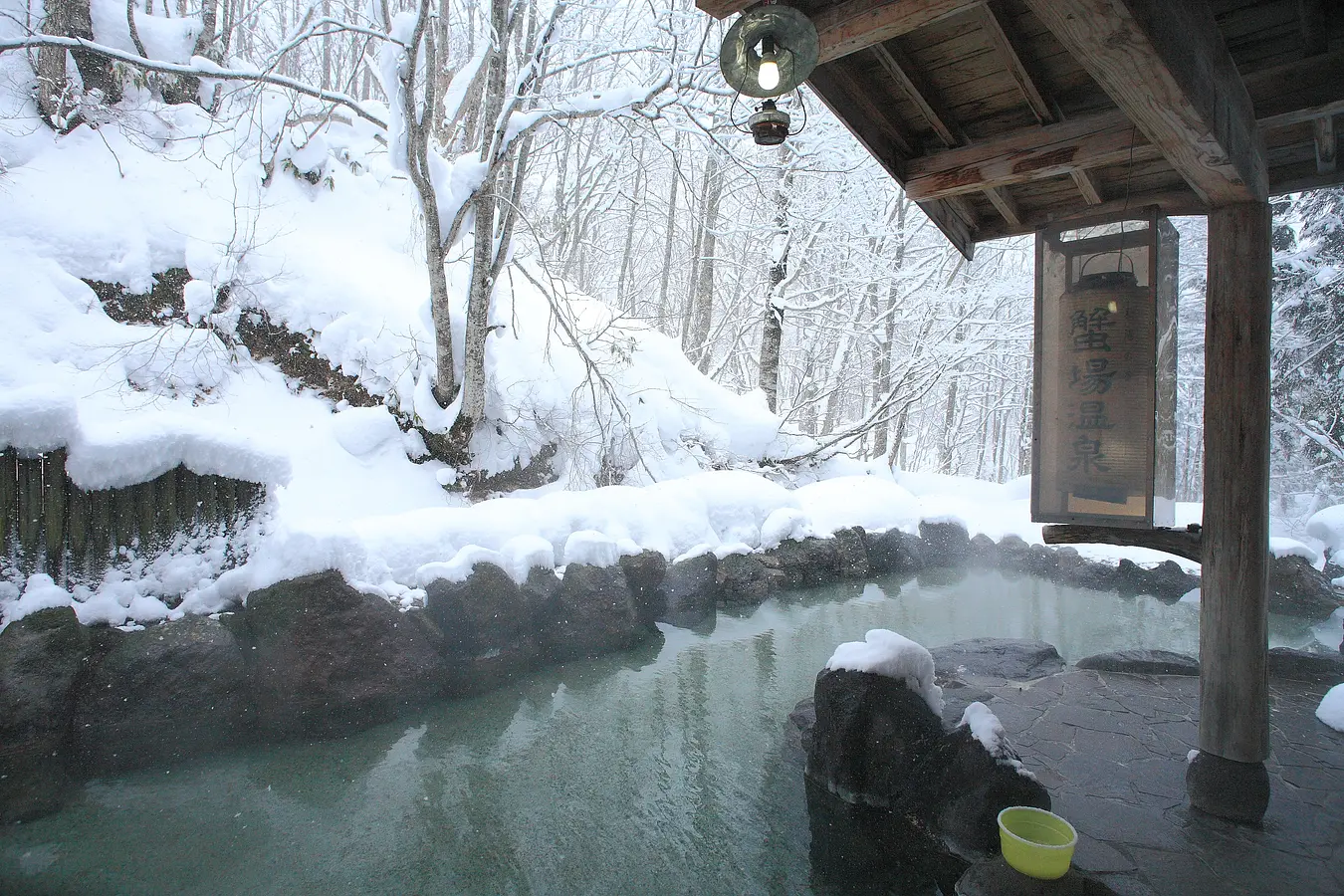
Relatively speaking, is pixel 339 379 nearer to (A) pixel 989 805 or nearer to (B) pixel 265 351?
(B) pixel 265 351

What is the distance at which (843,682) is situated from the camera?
3.71m

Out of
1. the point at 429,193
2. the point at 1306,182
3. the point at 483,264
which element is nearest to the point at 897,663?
the point at 1306,182

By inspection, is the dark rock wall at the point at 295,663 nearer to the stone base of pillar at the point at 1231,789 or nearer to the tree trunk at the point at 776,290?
the stone base of pillar at the point at 1231,789

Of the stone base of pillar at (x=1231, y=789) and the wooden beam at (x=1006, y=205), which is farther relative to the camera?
the wooden beam at (x=1006, y=205)

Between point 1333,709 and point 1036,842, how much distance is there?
9.59ft

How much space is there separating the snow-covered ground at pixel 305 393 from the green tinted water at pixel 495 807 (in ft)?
3.93

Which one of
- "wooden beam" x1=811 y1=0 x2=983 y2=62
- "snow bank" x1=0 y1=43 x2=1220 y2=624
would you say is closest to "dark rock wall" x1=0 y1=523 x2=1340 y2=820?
"snow bank" x1=0 y1=43 x2=1220 y2=624

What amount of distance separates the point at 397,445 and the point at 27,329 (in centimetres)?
331

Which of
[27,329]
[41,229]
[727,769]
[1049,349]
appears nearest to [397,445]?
[27,329]

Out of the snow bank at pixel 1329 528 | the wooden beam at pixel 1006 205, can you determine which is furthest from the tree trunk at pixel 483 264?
the snow bank at pixel 1329 528

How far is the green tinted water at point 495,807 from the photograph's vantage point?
3.11 metres

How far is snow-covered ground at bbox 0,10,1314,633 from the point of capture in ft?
15.9

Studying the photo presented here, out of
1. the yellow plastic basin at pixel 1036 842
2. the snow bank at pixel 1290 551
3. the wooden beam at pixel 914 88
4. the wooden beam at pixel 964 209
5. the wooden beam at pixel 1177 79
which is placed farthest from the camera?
the snow bank at pixel 1290 551

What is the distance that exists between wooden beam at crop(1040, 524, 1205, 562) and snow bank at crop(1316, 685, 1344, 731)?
171 cm
